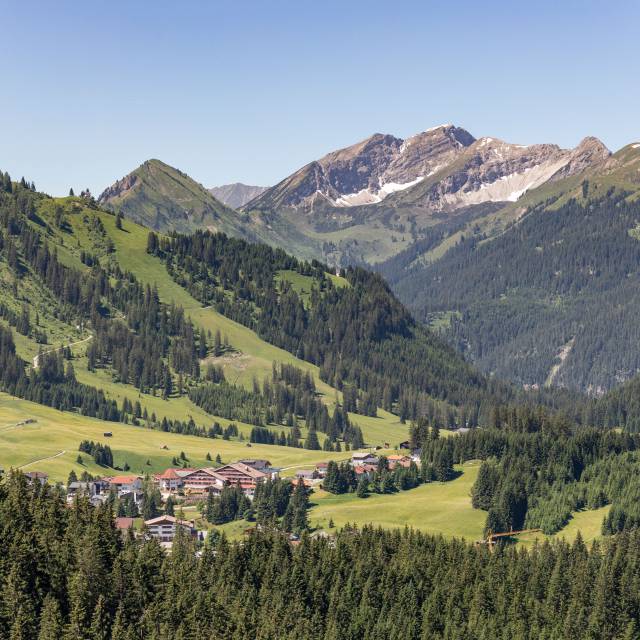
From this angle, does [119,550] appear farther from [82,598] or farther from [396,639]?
[396,639]

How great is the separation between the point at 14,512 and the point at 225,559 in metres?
39.3

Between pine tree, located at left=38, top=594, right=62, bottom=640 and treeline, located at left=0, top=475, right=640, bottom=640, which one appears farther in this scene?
treeline, located at left=0, top=475, right=640, bottom=640

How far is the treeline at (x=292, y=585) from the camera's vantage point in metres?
128

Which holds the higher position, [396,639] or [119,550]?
[119,550]

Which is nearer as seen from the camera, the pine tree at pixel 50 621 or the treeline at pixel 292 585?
the pine tree at pixel 50 621

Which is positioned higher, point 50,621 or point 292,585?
point 50,621

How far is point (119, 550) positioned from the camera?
141125 millimetres

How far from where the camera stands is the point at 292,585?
16388cm

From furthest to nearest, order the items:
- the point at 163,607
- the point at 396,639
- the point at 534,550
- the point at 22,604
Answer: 1. the point at 534,550
2. the point at 396,639
3. the point at 163,607
4. the point at 22,604

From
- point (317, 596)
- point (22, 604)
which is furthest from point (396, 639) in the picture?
point (22, 604)

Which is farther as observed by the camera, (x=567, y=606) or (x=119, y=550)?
(x=567, y=606)

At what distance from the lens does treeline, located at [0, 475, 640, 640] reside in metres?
128

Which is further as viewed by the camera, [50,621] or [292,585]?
[292,585]

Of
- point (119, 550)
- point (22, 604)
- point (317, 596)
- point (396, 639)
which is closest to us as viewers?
point (22, 604)
